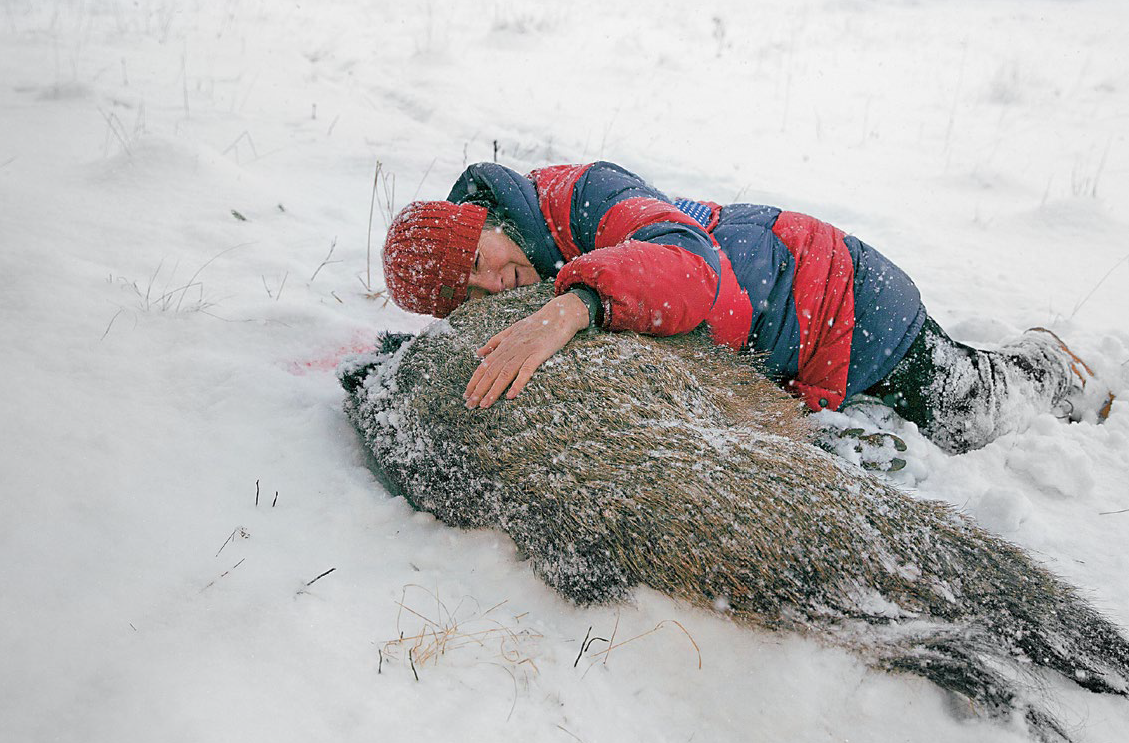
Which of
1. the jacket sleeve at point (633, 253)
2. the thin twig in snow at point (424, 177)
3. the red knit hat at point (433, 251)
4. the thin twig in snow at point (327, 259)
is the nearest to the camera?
the jacket sleeve at point (633, 253)

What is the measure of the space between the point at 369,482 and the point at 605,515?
2.85 feet

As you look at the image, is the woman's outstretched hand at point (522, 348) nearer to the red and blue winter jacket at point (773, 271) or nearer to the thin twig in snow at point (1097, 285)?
the red and blue winter jacket at point (773, 271)

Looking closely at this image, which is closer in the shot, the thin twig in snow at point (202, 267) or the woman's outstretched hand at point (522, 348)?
the woman's outstretched hand at point (522, 348)

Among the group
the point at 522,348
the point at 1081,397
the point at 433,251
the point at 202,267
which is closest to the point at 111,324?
the point at 202,267

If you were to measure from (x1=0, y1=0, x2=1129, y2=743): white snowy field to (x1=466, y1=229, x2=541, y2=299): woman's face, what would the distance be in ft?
2.32

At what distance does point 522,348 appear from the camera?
6.33 feet

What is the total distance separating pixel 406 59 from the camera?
24.9 ft

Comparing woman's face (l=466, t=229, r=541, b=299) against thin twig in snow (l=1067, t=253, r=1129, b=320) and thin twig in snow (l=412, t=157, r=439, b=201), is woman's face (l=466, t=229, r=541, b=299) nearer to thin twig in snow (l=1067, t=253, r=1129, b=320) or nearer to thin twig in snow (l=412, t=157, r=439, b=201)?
thin twig in snow (l=412, t=157, r=439, b=201)

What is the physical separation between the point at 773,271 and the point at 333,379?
1.76 meters

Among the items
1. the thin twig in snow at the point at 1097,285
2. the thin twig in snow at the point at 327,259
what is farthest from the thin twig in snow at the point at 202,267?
the thin twig in snow at the point at 1097,285

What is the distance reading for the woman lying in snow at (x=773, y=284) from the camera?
2.43 meters

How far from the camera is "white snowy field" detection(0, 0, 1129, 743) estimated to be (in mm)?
1559

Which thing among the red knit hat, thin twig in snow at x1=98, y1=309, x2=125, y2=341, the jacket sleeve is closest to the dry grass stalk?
the jacket sleeve

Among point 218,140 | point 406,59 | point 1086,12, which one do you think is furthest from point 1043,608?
point 1086,12
